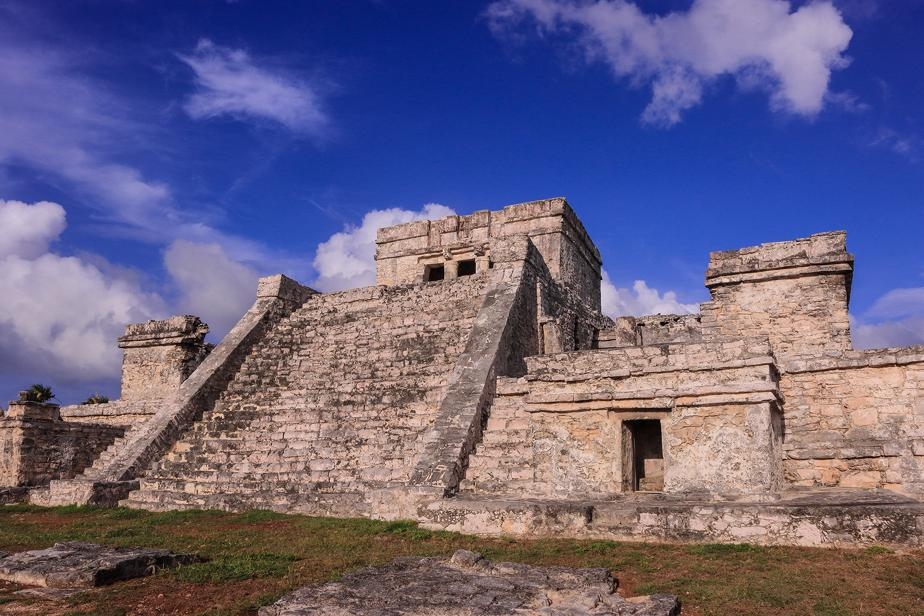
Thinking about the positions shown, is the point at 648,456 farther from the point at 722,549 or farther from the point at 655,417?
the point at 722,549

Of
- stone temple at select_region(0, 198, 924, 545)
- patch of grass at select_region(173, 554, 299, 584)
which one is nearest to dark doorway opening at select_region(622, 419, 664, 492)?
stone temple at select_region(0, 198, 924, 545)

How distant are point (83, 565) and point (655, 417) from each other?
22.3 ft

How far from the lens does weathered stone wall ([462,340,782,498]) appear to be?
8617 millimetres

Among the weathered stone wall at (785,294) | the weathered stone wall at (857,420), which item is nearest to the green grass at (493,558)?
the weathered stone wall at (857,420)

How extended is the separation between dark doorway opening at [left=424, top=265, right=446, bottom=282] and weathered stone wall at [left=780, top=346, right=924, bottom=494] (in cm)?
1268

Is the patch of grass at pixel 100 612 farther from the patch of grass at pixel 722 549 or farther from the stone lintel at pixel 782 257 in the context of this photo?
the stone lintel at pixel 782 257

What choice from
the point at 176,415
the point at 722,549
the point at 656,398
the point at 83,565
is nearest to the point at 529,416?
the point at 656,398

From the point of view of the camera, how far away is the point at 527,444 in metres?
10.8

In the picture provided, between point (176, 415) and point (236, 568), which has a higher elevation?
point (176, 415)

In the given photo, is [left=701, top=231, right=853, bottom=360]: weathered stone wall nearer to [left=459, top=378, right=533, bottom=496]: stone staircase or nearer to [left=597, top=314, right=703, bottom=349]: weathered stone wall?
[left=597, top=314, right=703, bottom=349]: weathered stone wall

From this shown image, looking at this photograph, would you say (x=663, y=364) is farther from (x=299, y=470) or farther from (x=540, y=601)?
(x=299, y=470)

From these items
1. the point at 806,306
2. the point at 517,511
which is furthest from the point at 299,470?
the point at 806,306

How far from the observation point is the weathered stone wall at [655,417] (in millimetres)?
8617

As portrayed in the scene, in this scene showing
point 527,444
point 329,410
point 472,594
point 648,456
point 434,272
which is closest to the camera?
point 472,594
